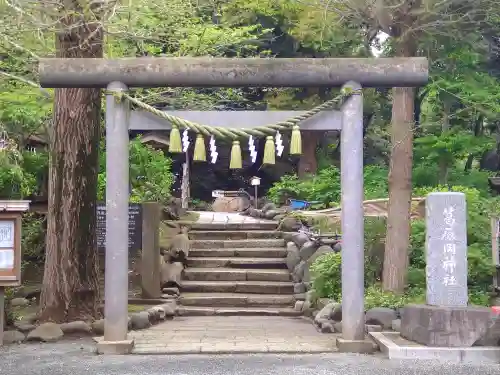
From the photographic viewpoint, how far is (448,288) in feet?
25.1

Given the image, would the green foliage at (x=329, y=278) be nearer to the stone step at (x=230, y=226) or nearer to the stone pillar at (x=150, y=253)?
the stone pillar at (x=150, y=253)

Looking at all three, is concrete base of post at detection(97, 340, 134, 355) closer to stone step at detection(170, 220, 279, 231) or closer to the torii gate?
the torii gate

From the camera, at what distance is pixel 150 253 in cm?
1281

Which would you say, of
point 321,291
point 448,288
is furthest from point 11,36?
point 448,288

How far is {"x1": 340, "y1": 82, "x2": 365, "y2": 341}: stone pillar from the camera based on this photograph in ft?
25.5

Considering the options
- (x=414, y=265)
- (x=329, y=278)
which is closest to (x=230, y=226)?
(x=329, y=278)

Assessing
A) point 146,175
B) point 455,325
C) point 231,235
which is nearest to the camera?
point 455,325

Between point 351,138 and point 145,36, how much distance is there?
12.7 ft

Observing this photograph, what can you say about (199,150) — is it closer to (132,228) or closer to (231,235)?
(132,228)

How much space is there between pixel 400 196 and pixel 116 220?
4.98 metres

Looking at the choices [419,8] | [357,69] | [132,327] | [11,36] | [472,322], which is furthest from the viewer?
[11,36]

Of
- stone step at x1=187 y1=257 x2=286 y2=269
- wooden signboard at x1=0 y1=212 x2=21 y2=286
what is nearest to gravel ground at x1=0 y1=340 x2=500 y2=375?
wooden signboard at x1=0 y1=212 x2=21 y2=286

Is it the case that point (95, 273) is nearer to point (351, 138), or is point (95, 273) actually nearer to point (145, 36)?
point (145, 36)

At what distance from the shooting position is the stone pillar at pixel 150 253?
12.7 meters
